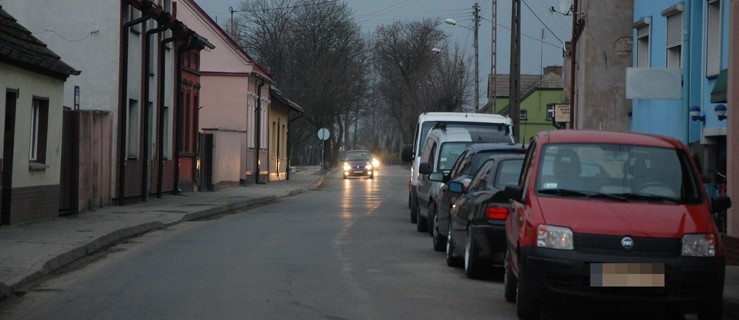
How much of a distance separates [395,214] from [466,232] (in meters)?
13.2

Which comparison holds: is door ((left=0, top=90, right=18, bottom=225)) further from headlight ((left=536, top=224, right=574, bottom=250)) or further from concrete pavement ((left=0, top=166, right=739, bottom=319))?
headlight ((left=536, top=224, right=574, bottom=250))

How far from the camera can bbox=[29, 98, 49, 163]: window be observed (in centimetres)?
1961

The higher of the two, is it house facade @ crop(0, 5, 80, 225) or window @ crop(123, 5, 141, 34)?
window @ crop(123, 5, 141, 34)

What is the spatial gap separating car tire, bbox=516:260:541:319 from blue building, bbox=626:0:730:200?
8011 mm

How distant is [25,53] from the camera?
59.9ft

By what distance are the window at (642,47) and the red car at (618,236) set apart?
50.3ft

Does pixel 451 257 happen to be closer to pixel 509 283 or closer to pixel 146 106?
pixel 509 283

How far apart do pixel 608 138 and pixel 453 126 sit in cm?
1394

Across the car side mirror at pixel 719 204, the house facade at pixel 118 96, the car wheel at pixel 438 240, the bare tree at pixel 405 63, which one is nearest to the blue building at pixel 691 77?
the car wheel at pixel 438 240

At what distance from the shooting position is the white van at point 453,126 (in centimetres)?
2160

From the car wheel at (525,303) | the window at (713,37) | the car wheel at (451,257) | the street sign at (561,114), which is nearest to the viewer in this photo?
the car wheel at (525,303)

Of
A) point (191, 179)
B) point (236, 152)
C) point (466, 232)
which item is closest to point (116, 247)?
point (466, 232)

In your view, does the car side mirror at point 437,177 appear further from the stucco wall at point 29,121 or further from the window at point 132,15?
the window at point 132,15

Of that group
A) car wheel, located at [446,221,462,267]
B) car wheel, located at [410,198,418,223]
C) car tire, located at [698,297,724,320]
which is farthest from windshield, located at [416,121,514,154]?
car tire, located at [698,297,724,320]
